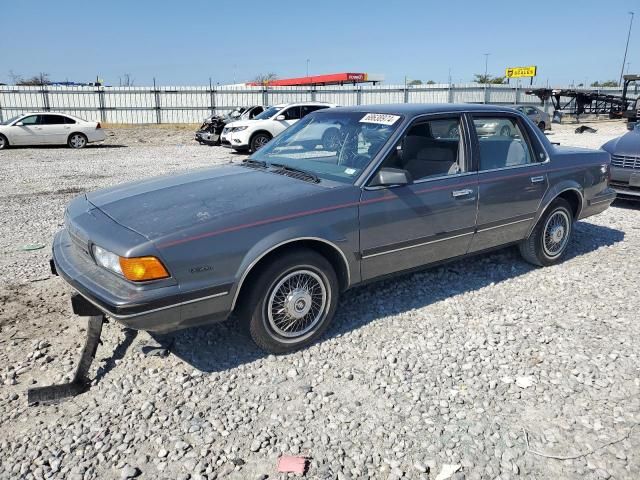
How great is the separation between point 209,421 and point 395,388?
1.13 metres

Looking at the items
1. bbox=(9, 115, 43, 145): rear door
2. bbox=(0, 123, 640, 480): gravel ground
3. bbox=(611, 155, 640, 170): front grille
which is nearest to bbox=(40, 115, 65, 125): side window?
bbox=(9, 115, 43, 145): rear door

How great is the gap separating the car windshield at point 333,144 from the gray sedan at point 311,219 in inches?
0.5

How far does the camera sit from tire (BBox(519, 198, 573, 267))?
515 centimetres

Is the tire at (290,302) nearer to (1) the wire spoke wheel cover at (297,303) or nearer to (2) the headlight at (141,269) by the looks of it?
(1) the wire spoke wheel cover at (297,303)

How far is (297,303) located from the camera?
3.54 metres

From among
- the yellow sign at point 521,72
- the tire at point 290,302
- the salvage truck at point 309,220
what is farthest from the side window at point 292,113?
the yellow sign at point 521,72

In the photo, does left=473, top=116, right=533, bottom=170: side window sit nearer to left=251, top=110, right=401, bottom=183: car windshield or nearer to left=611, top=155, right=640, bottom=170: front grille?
left=251, top=110, right=401, bottom=183: car windshield

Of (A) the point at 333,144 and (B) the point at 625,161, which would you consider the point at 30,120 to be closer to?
(A) the point at 333,144

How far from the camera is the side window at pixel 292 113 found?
16.6 m

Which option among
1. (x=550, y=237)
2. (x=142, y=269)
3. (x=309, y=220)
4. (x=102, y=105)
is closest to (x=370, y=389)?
(x=309, y=220)

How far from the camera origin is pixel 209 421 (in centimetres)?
288

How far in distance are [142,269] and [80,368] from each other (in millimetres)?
848

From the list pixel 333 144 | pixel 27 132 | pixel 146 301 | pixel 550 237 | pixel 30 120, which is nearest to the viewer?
pixel 146 301

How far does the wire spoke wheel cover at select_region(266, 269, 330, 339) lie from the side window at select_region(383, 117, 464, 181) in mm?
1182
